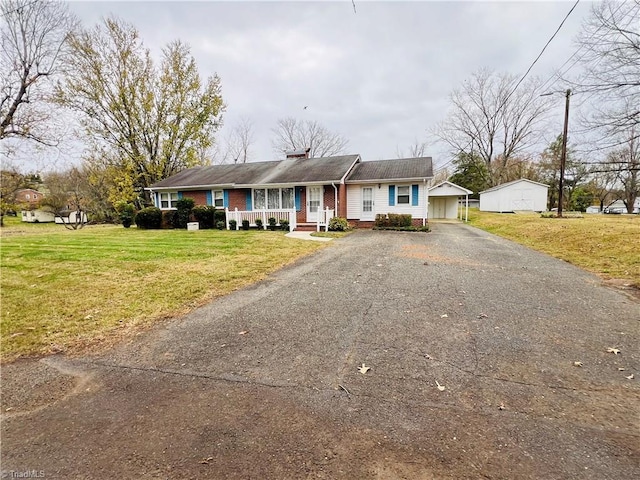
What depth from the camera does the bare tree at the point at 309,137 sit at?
3859 cm

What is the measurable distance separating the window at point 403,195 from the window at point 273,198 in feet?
19.8

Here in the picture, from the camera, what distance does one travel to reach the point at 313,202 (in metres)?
17.4

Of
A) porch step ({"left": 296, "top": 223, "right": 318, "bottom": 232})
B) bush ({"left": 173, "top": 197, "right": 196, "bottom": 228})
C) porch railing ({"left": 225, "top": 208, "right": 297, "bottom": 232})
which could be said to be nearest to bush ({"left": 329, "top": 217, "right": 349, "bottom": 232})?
porch step ({"left": 296, "top": 223, "right": 318, "bottom": 232})

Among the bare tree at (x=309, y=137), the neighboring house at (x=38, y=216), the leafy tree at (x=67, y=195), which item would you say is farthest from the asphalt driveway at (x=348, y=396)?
the neighboring house at (x=38, y=216)

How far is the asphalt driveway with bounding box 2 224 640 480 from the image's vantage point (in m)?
1.87

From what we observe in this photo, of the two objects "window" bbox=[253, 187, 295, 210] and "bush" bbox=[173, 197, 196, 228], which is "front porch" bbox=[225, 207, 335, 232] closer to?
"window" bbox=[253, 187, 295, 210]

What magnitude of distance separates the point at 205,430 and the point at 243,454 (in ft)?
1.29

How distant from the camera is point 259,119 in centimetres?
3822

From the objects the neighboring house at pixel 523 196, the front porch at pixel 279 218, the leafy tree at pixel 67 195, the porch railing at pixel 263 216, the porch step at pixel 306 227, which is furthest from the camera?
the leafy tree at pixel 67 195

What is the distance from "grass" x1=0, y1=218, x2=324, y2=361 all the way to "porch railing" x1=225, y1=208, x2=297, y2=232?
570 centimetres

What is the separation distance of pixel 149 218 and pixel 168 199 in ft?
10.1

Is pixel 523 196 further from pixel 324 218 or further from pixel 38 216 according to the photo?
pixel 38 216

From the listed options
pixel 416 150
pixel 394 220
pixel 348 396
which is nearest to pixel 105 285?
pixel 348 396

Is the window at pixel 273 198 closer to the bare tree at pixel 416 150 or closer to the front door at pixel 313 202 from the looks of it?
the front door at pixel 313 202
